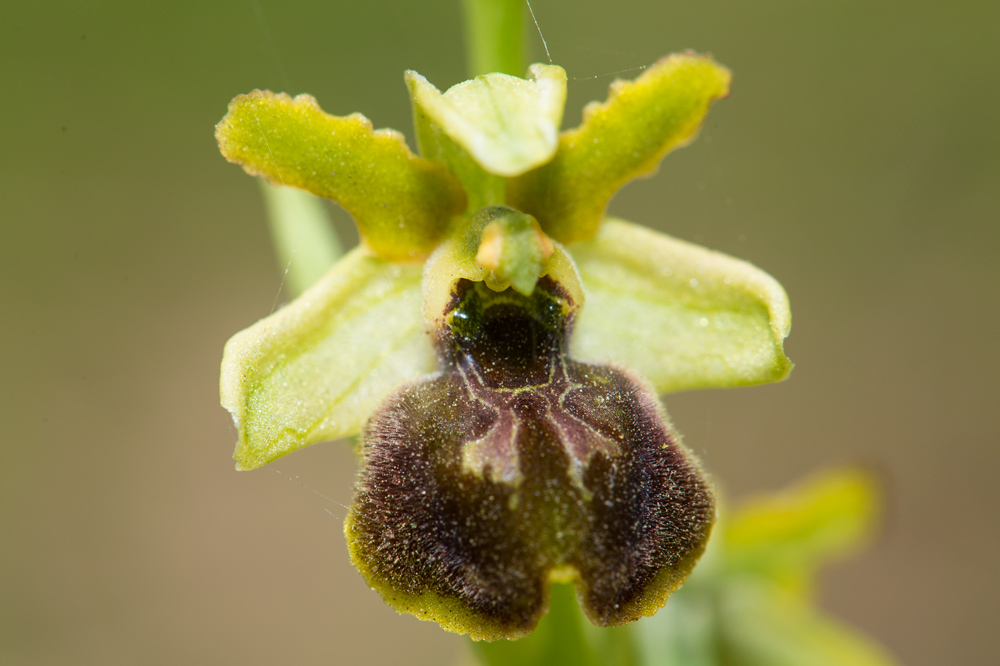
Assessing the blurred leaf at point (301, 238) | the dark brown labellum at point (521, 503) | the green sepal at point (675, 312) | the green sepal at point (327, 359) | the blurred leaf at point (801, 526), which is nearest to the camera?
the dark brown labellum at point (521, 503)

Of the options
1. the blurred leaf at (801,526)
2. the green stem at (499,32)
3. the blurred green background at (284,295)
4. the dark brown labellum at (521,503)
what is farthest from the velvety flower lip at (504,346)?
the blurred green background at (284,295)

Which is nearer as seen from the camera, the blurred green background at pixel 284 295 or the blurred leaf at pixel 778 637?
the blurred leaf at pixel 778 637

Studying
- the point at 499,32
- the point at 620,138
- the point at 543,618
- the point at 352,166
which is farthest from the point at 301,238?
the point at 543,618

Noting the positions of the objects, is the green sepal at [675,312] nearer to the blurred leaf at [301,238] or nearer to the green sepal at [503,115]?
the green sepal at [503,115]

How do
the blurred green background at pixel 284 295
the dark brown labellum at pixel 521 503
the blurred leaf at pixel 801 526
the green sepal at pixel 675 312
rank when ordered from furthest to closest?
the blurred green background at pixel 284 295 → the blurred leaf at pixel 801 526 → the green sepal at pixel 675 312 → the dark brown labellum at pixel 521 503

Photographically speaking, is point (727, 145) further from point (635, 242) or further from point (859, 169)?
point (635, 242)

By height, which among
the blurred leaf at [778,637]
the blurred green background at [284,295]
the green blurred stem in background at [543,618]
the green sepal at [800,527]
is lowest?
the blurred green background at [284,295]

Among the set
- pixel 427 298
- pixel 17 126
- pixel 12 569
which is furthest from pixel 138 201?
pixel 427 298

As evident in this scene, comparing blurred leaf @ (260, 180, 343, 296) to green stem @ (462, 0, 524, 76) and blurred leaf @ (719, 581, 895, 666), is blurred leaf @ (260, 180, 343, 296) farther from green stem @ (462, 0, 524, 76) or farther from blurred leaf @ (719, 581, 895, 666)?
blurred leaf @ (719, 581, 895, 666)
